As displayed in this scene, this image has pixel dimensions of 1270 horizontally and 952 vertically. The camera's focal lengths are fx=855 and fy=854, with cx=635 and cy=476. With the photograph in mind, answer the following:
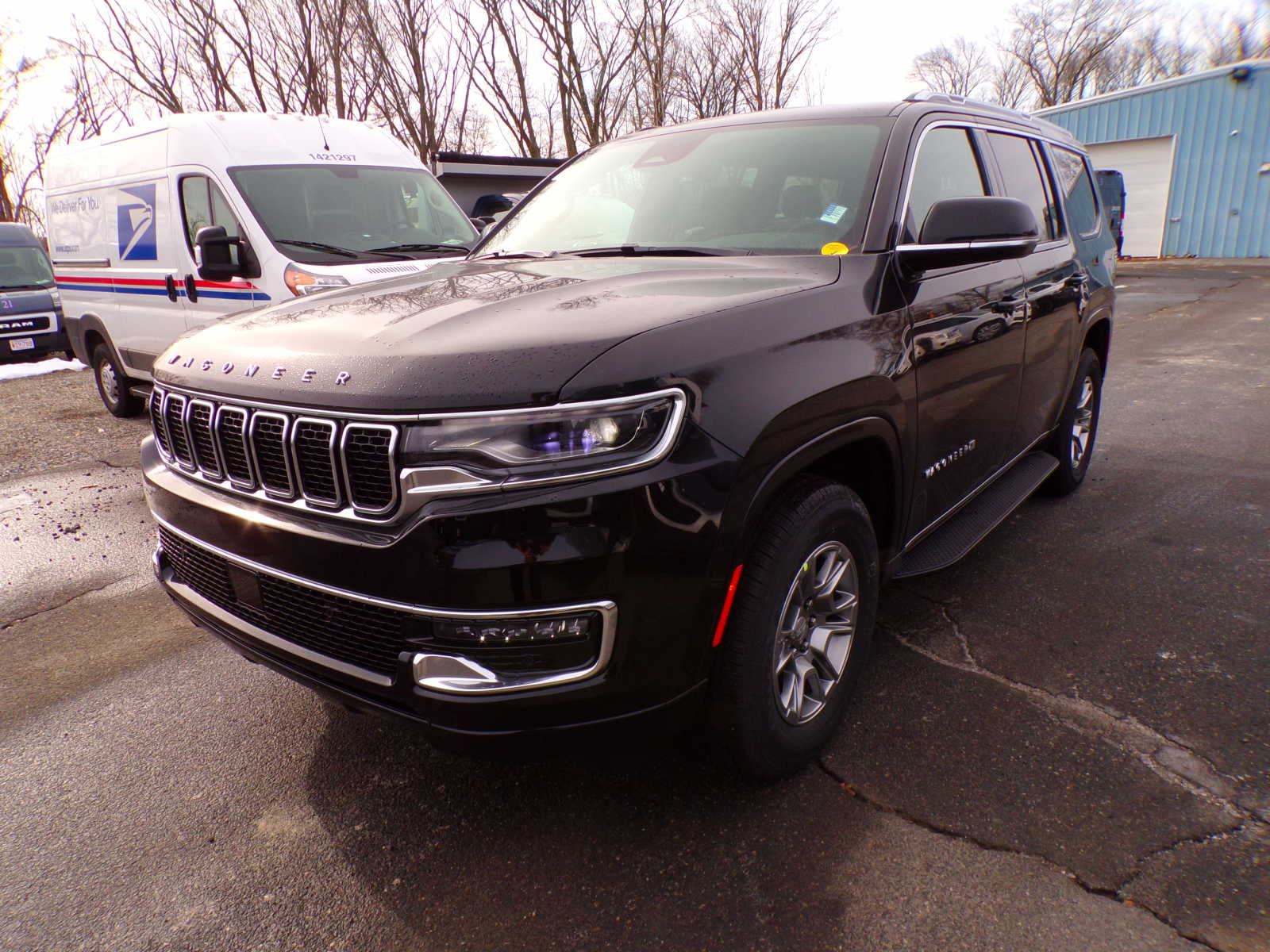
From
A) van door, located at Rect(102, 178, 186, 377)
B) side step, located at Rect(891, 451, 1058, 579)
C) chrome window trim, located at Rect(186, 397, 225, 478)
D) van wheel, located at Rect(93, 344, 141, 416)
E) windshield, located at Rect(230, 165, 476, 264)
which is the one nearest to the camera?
chrome window trim, located at Rect(186, 397, 225, 478)

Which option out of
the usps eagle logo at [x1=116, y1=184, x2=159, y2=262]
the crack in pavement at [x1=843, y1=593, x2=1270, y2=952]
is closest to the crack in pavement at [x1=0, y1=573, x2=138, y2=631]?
the crack in pavement at [x1=843, y1=593, x2=1270, y2=952]

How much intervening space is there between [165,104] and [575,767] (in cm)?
3243

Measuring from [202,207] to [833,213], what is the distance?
5970 mm

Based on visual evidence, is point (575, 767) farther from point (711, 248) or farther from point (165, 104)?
point (165, 104)

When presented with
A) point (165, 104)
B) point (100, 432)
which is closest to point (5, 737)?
point (100, 432)

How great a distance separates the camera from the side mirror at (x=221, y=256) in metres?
6.01

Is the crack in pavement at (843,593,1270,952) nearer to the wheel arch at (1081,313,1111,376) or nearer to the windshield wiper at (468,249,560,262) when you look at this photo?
the windshield wiper at (468,249,560,262)

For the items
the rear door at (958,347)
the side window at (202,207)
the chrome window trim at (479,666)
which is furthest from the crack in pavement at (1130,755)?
the side window at (202,207)

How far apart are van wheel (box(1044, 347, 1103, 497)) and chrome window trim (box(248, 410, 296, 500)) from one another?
3912 mm

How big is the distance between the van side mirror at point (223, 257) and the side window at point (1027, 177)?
5.06 m

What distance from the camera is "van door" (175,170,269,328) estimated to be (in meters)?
6.62

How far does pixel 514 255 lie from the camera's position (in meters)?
3.33

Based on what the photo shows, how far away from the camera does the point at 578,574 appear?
1745mm

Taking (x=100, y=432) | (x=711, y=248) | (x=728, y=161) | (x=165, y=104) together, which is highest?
(x=165, y=104)
